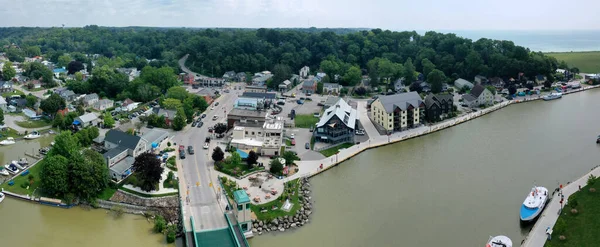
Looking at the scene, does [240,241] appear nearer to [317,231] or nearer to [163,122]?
[317,231]

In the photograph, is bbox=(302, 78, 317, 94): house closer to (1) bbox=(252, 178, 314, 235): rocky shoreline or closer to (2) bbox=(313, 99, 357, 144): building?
(2) bbox=(313, 99, 357, 144): building

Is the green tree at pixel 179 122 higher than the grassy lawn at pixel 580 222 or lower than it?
higher

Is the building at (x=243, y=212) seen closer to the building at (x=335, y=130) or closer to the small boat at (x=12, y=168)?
the building at (x=335, y=130)

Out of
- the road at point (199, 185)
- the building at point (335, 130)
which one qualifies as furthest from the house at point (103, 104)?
the building at point (335, 130)

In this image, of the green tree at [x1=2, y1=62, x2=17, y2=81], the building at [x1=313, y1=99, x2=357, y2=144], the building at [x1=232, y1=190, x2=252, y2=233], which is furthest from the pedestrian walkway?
the green tree at [x1=2, y1=62, x2=17, y2=81]

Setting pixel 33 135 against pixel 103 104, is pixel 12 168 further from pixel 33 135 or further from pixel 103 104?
pixel 103 104
